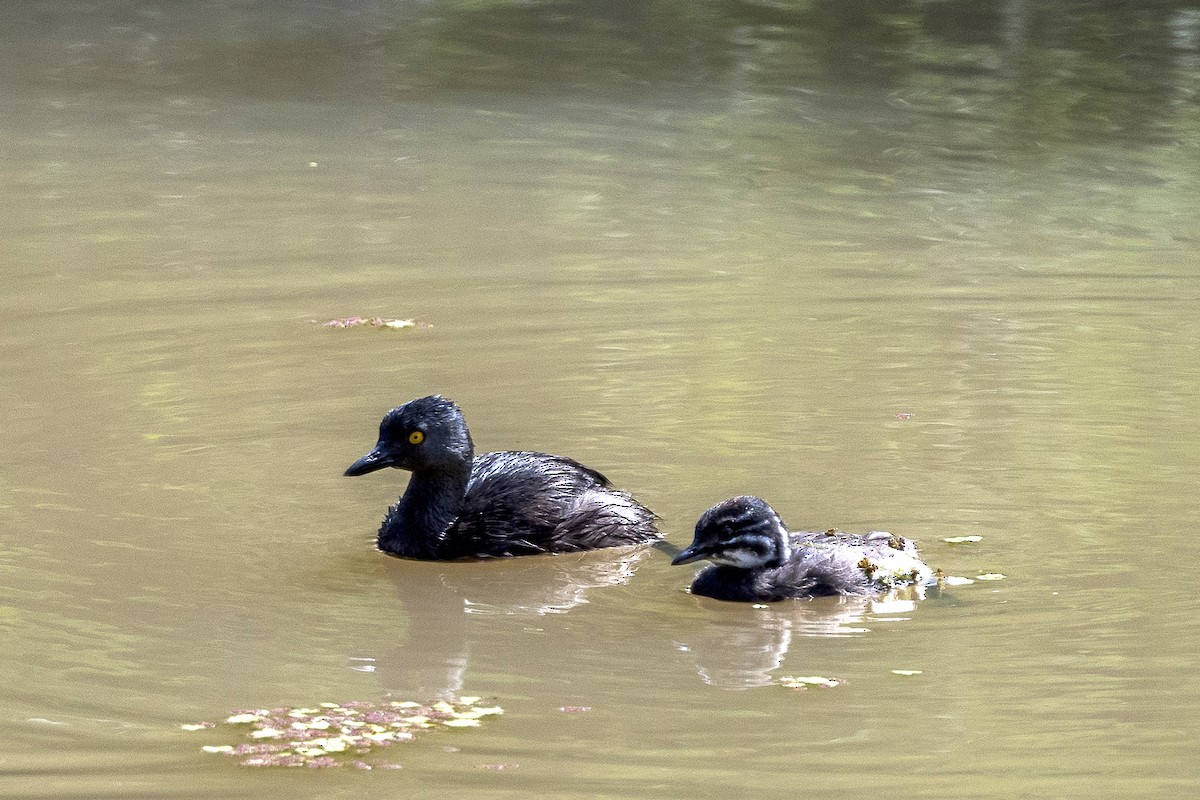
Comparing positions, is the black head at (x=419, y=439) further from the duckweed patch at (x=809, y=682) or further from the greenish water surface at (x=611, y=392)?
the duckweed patch at (x=809, y=682)

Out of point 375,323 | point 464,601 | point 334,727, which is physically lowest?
point 464,601

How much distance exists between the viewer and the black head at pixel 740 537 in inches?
337

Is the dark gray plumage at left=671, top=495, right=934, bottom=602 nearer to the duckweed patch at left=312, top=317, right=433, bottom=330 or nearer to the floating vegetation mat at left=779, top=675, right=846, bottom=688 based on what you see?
the floating vegetation mat at left=779, top=675, right=846, bottom=688

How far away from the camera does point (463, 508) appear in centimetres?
945

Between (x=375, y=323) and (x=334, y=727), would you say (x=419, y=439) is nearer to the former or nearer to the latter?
(x=334, y=727)

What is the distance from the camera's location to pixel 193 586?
28.3 ft

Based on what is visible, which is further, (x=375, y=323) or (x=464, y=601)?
(x=375, y=323)

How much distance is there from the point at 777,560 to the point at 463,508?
5.13 ft

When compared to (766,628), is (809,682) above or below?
above

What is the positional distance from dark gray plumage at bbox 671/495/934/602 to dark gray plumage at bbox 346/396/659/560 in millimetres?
745

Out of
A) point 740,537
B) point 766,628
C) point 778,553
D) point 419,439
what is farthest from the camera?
point 419,439

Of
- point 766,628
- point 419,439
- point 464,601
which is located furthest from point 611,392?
point 766,628

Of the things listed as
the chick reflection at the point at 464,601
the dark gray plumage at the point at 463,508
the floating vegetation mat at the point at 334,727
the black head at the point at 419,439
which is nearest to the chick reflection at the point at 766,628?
the chick reflection at the point at 464,601

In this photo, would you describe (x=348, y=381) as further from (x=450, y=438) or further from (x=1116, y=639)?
(x=1116, y=639)
